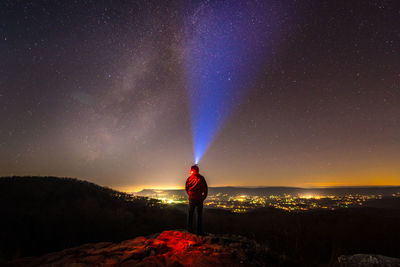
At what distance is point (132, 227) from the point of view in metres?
10.7

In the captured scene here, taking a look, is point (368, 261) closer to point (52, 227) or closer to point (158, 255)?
point (158, 255)

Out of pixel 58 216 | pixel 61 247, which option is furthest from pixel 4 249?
pixel 58 216

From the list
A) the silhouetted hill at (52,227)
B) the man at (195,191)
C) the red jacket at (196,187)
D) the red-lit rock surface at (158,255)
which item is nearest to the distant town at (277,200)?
the silhouetted hill at (52,227)

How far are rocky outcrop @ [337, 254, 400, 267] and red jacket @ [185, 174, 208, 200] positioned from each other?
5440mm

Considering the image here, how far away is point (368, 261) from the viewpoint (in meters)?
6.14

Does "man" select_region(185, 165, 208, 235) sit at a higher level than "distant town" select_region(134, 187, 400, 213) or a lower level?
higher

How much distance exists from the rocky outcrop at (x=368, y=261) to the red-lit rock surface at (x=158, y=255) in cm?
307

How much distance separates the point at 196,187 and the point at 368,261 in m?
6.29

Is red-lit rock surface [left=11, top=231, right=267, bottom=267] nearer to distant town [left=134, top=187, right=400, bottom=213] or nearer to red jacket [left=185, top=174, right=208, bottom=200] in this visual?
red jacket [left=185, top=174, right=208, bottom=200]

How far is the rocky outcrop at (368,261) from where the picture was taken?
592cm

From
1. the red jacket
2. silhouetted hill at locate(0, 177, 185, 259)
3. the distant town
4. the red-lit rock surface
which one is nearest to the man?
the red jacket

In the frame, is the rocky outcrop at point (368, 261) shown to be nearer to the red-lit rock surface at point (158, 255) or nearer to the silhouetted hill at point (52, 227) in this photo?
the red-lit rock surface at point (158, 255)

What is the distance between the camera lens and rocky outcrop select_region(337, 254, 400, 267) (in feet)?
19.4

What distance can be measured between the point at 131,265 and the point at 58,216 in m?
9.21
